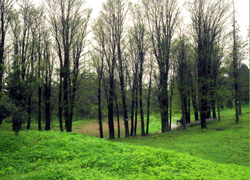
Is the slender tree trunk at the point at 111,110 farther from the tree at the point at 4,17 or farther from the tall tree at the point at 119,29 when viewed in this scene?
the tree at the point at 4,17

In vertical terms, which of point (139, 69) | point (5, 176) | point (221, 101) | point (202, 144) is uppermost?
point (139, 69)

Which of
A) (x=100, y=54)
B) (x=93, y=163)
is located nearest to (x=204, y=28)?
(x=100, y=54)

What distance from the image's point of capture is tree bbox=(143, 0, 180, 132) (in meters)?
20.4

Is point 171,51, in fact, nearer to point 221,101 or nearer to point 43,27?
point 221,101

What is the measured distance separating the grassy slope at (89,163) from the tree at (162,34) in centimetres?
1234

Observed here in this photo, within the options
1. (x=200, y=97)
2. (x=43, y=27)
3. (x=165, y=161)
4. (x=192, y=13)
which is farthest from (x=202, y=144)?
(x=43, y=27)

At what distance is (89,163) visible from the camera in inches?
281

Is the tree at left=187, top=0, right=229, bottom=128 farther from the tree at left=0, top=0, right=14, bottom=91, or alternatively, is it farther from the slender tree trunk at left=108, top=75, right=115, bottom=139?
the tree at left=0, top=0, right=14, bottom=91

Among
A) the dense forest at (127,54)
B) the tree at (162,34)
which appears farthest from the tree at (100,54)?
the tree at (162,34)

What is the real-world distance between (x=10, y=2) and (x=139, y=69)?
15.9 metres

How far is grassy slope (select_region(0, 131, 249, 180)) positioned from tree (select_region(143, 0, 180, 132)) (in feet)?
40.5

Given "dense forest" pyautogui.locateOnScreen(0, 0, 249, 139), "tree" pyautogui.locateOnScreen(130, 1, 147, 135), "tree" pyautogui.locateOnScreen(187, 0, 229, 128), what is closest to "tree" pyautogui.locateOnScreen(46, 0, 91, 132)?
"dense forest" pyautogui.locateOnScreen(0, 0, 249, 139)

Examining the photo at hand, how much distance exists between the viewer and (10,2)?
1733cm

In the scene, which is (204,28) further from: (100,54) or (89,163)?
(89,163)
